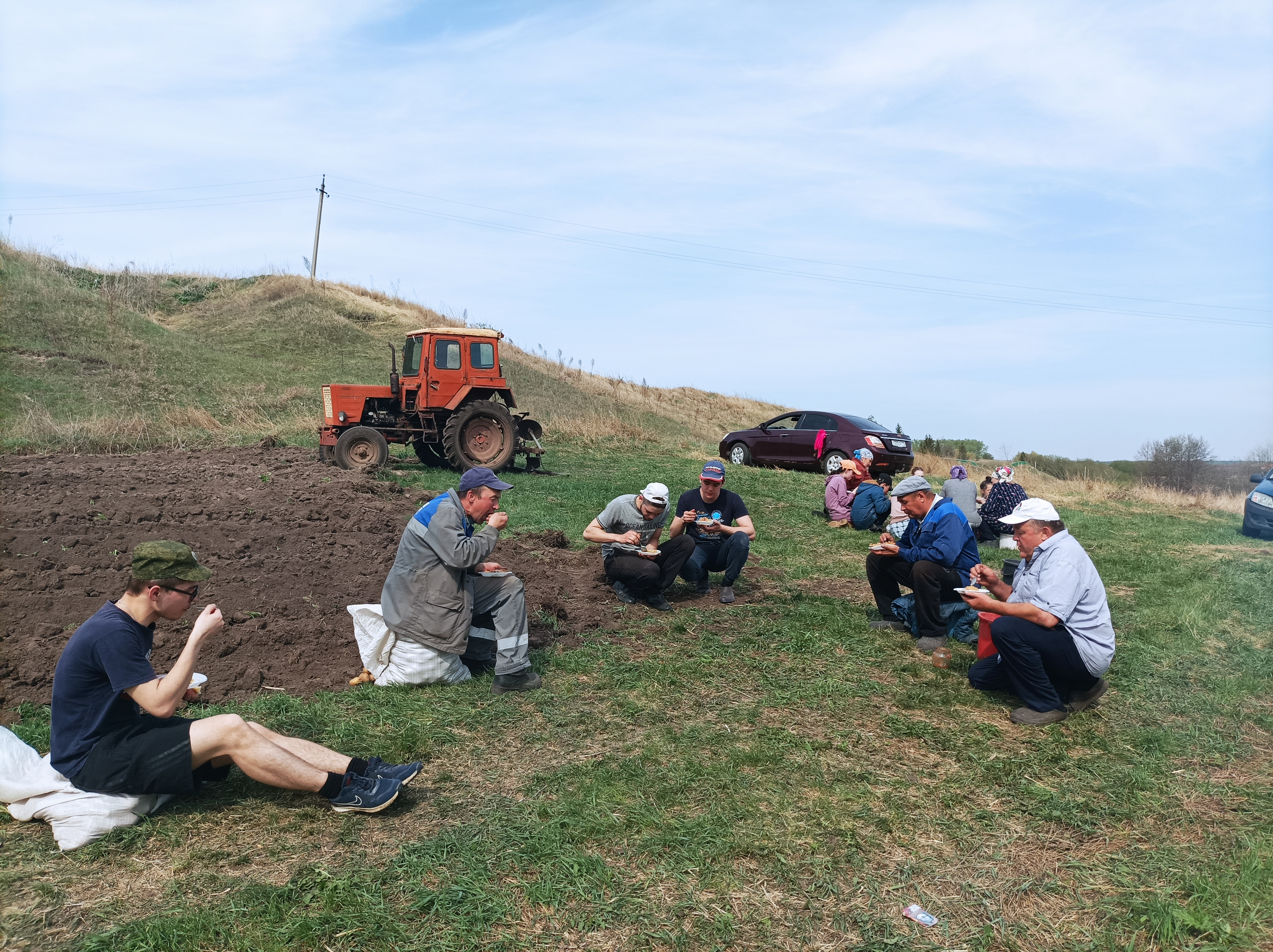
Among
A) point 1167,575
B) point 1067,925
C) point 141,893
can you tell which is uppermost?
point 1167,575

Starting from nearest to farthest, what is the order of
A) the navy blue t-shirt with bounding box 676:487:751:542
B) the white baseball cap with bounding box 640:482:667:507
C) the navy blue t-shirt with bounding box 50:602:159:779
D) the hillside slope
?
the navy blue t-shirt with bounding box 50:602:159:779, the white baseball cap with bounding box 640:482:667:507, the navy blue t-shirt with bounding box 676:487:751:542, the hillside slope

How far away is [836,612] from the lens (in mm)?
7172

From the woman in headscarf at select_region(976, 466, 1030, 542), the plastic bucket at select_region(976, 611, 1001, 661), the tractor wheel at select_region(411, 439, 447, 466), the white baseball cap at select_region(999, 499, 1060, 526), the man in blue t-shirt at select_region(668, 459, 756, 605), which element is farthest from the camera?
the tractor wheel at select_region(411, 439, 447, 466)

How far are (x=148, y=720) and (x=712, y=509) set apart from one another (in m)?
4.86

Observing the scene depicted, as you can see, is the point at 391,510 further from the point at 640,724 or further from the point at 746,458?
the point at 746,458

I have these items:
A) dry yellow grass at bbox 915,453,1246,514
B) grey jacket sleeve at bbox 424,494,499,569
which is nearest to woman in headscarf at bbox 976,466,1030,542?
dry yellow grass at bbox 915,453,1246,514

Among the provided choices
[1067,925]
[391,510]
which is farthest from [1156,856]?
[391,510]

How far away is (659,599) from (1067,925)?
4.44 m

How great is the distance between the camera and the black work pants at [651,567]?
23.5ft

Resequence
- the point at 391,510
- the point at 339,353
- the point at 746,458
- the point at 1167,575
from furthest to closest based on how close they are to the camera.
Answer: the point at 339,353, the point at 746,458, the point at 391,510, the point at 1167,575

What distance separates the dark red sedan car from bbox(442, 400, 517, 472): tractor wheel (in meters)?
6.00

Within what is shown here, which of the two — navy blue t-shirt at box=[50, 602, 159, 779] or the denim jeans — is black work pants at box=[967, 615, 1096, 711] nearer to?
the denim jeans

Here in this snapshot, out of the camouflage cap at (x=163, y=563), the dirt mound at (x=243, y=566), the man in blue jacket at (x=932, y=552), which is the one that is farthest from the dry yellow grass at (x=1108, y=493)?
the camouflage cap at (x=163, y=563)

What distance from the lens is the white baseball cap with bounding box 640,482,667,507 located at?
693 centimetres
